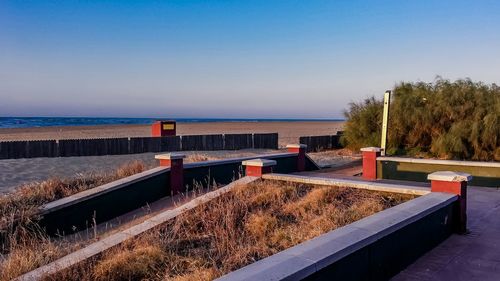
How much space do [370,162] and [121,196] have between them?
652 cm

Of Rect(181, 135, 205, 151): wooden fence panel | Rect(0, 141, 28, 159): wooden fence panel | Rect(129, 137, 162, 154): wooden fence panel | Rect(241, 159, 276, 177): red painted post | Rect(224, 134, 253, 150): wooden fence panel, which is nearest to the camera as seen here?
Rect(241, 159, 276, 177): red painted post

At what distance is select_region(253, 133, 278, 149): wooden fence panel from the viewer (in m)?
24.2

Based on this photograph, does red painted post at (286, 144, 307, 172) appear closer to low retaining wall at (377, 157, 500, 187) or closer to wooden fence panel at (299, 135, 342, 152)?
low retaining wall at (377, 157, 500, 187)

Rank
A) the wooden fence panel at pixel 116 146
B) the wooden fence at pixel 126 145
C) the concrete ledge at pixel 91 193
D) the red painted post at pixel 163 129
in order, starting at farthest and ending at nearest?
the red painted post at pixel 163 129, the wooden fence panel at pixel 116 146, the wooden fence at pixel 126 145, the concrete ledge at pixel 91 193

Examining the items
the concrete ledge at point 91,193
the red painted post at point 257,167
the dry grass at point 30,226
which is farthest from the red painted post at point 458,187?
the concrete ledge at point 91,193

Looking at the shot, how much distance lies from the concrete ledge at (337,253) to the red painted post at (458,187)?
0.92m

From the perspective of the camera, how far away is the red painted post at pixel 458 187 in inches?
245

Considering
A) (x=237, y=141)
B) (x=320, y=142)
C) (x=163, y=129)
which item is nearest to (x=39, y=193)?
(x=163, y=129)

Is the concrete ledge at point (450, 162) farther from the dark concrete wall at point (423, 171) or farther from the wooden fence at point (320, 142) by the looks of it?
the wooden fence at point (320, 142)

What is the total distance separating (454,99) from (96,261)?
47.6 feet

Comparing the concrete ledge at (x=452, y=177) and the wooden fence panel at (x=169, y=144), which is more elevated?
the concrete ledge at (x=452, y=177)

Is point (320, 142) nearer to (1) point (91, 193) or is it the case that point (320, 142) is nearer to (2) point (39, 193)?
(1) point (91, 193)

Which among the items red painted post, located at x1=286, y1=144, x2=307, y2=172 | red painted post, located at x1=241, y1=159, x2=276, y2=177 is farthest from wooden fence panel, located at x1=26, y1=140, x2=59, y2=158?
red painted post, located at x1=241, y1=159, x2=276, y2=177

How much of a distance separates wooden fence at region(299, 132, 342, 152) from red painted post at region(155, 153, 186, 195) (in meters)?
11.7
